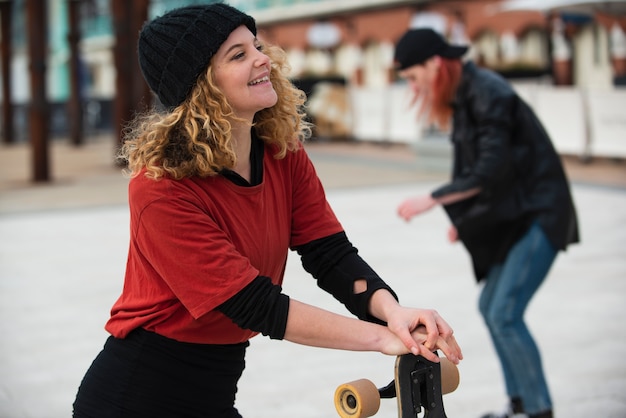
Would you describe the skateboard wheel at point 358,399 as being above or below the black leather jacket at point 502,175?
below

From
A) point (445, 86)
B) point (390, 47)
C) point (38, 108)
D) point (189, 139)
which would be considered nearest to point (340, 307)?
Answer: point (445, 86)

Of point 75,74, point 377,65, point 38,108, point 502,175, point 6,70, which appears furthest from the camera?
point 377,65

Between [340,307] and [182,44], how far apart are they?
425 centimetres

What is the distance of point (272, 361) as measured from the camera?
207 inches

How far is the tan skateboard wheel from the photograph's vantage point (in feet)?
6.99

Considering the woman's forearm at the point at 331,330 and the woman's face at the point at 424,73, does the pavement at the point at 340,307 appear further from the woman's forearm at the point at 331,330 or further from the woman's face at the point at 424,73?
the woman's forearm at the point at 331,330

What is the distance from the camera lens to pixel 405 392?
6.50ft

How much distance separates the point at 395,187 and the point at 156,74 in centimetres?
1087

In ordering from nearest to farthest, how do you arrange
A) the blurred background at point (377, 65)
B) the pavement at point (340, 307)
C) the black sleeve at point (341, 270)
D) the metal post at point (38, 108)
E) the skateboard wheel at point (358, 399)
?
the skateboard wheel at point (358, 399), the black sleeve at point (341, 270), the pavement at point (340, 307), the metal post at point (38, 108), the blurred background at point (377, 65)

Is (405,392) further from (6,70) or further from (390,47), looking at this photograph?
(390,47)

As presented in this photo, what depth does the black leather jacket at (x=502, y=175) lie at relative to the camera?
384 cm

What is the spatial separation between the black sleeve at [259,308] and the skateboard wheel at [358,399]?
20 cm

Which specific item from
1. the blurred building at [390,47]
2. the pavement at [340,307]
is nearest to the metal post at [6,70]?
the blurred building at [390,47]

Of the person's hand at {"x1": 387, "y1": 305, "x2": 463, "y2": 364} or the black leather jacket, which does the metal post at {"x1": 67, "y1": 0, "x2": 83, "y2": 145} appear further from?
the person's hand at {"x1": 387, "y1": 305, "x2": 463, "y2": 364}
